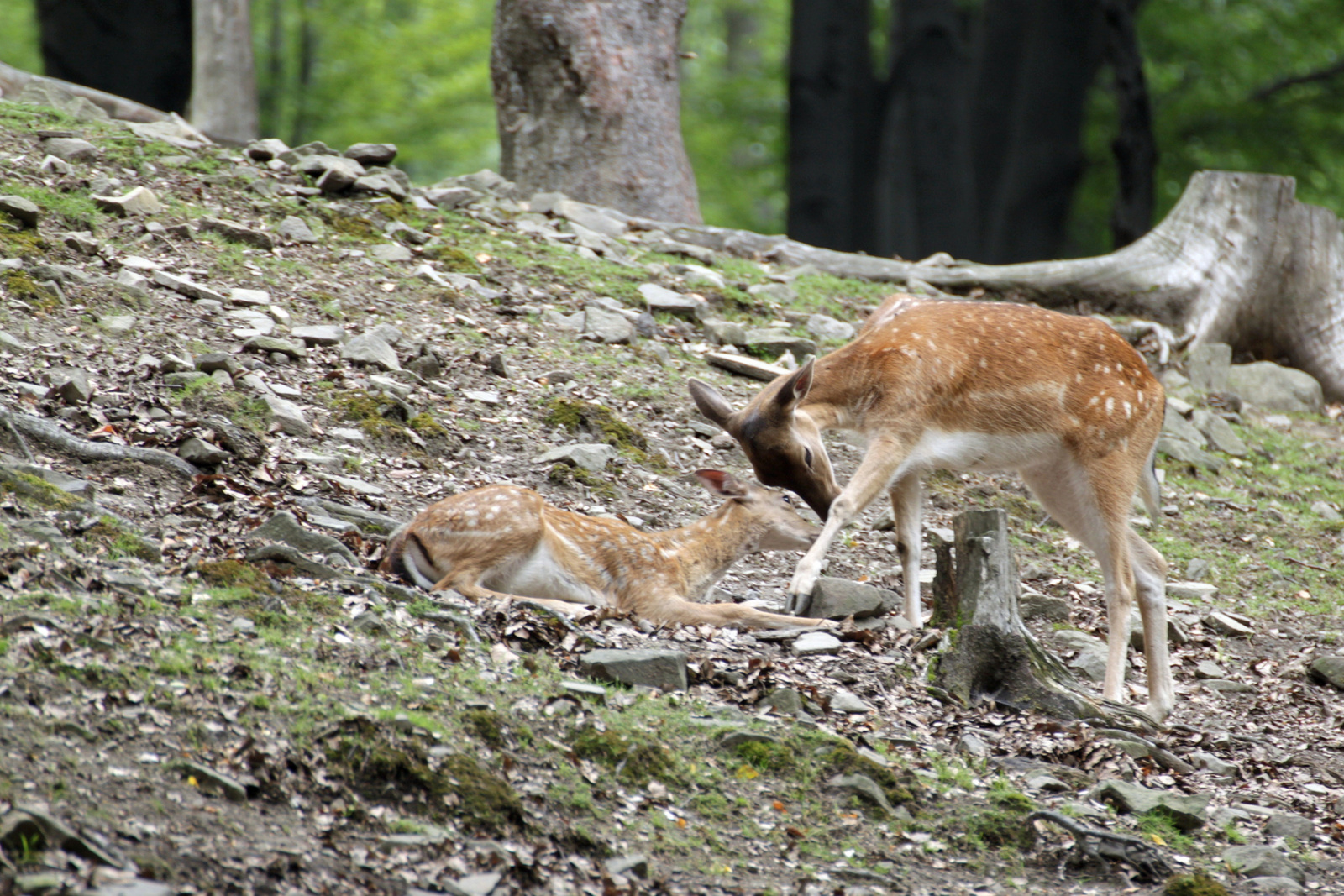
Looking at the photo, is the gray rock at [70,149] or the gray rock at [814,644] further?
the gray rock at [70,149]

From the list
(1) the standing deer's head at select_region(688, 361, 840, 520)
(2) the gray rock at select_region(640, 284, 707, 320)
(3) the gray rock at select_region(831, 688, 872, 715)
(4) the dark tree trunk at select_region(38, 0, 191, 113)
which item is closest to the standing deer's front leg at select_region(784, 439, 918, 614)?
(1) the standing deer's head at select_region(688, 361, 840, 520)

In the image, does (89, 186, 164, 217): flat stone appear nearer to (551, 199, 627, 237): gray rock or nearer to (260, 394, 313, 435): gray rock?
(260, 394, 313, 435): gray rock

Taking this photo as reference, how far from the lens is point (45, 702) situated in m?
3.89

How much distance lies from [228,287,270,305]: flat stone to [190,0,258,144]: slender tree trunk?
735cm

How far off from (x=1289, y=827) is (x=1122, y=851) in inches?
40.6

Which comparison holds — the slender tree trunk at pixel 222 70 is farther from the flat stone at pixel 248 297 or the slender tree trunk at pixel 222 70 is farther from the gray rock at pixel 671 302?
the flat stone at pixel 248 297

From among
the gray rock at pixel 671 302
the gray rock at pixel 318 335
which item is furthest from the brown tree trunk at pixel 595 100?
the gray rock at pixel 318 335

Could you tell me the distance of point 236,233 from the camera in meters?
9.63

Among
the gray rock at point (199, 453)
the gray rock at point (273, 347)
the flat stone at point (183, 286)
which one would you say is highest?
the flat stone at point (183, 286)

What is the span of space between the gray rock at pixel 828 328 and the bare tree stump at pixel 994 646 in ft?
17.1

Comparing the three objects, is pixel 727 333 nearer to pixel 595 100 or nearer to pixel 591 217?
pixel 591 217

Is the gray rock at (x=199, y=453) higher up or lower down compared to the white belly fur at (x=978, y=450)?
lower down

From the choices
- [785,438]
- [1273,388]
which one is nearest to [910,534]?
[785,438]

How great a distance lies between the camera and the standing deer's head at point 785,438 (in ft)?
23.8
